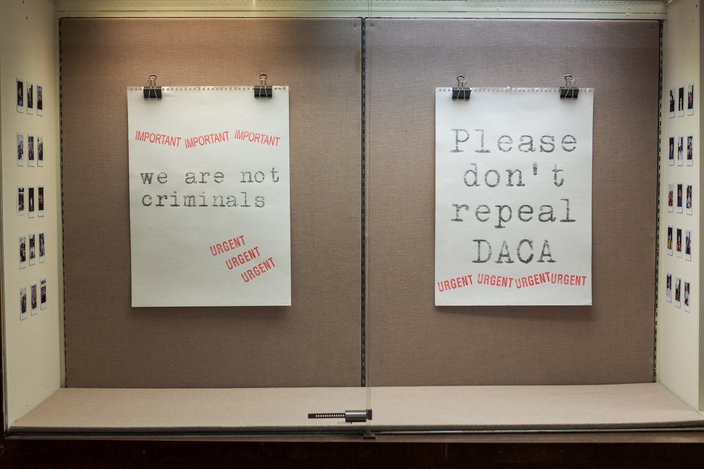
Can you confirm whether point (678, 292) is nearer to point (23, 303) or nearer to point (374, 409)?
point (374, 409)

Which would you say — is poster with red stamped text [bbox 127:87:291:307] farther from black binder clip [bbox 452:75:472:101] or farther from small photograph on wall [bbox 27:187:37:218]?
black binder clip [bbox 452:75:472:101]

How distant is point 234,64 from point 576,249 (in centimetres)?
103

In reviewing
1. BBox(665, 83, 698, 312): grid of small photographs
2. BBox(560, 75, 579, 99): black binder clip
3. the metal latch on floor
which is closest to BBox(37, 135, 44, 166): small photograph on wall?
the metal latch on floor

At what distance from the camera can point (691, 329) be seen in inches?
77.2

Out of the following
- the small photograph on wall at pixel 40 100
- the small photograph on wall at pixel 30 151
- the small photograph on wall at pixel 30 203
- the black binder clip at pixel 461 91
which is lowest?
the small photograph on wall at pixel 30 203

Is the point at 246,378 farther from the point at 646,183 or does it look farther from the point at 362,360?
the point at 646,183

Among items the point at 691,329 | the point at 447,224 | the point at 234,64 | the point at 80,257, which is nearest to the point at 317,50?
the point at 234,64

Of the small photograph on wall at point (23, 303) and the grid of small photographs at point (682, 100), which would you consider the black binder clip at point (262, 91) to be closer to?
the small photograph on wall at point (23, 303)

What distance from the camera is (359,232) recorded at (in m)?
2.02

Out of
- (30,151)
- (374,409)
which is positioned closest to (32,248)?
(30,151)

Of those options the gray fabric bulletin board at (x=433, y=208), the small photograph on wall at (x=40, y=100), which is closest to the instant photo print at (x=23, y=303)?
the small photograph on wall at (x=40, y=100)

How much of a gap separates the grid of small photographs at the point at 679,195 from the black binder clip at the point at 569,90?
244mm

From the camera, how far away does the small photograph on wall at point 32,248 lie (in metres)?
1.95

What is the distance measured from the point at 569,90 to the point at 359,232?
0.67m
